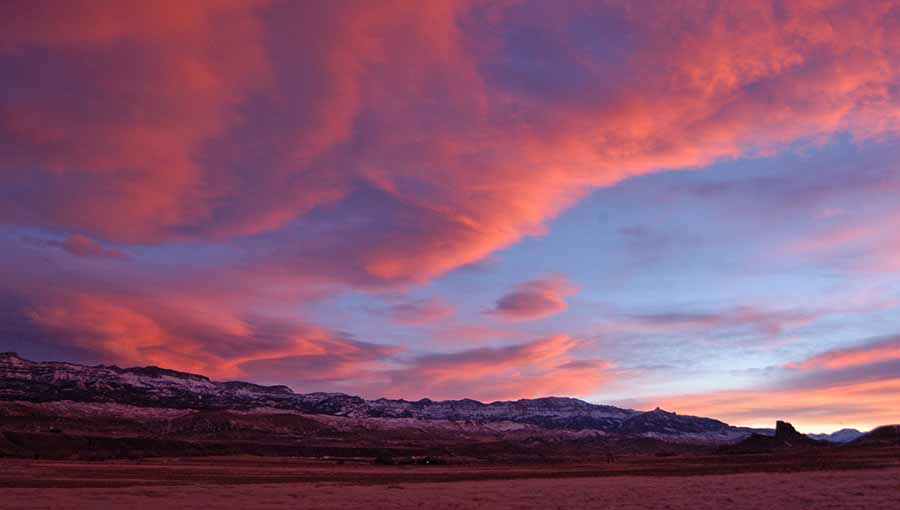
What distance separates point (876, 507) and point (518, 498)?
1453 cm

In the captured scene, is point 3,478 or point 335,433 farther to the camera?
point 335,433

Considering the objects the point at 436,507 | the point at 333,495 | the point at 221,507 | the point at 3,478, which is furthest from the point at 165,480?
the point at 436,507

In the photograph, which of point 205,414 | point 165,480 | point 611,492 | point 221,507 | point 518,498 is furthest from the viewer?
point 205,414

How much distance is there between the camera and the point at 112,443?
9438 cm

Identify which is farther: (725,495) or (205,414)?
(205,414)

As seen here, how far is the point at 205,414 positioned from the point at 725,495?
551ft

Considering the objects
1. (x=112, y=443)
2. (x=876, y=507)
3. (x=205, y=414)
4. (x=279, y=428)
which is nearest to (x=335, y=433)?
(x=279, y=428)

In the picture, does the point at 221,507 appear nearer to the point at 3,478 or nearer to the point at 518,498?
the point at 518,498

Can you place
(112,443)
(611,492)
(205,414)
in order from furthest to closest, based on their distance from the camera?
(205,414) → (112,443) → (611,492)

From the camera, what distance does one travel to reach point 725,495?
31234 mm

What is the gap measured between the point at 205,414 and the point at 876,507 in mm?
175051

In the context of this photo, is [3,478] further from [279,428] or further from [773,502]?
[279,428]

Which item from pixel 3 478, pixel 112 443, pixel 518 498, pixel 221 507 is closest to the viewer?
pixel 221 507

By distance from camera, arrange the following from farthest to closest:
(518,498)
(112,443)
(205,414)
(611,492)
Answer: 1. (205,414)
2. (112,443)
3. (611,492)
4. (518,498)
